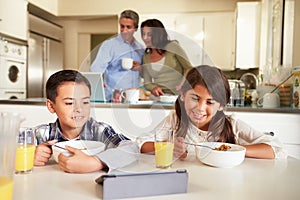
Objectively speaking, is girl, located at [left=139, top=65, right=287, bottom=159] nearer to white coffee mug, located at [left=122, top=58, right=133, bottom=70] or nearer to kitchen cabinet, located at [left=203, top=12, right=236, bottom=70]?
white coffee mug, located at [left=122, top=58, right=133, bottom=70]

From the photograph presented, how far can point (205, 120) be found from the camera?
2.99 feet

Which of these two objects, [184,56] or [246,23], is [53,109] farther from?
[246,23]

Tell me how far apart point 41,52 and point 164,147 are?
3.78 m

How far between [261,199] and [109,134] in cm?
43

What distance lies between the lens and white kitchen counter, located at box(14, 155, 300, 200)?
0.60 meters

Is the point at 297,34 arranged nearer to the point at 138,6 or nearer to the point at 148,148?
the point at 148,148

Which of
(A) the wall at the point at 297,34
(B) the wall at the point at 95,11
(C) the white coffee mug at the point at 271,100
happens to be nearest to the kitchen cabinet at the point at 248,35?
(B) the wall at the point at 95,11

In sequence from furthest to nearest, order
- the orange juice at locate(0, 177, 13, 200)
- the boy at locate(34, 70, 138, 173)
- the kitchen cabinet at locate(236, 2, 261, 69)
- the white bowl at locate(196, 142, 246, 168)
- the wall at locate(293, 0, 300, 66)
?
the kitchen cabinet at locate(236, 2, 261, 69) < the wall at locate(293, 0, 300, 66) < the white bowl at locate(196, 142, 246, 168) < the boy at locate(34, 70, 138, 173) < the orange juice at locate(0, 177, 13, 200)

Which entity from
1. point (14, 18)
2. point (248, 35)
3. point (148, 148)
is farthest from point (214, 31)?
point (148, 148)

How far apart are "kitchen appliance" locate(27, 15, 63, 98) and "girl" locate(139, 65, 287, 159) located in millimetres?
3365

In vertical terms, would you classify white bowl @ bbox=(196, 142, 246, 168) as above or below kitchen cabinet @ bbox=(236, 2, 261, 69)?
below

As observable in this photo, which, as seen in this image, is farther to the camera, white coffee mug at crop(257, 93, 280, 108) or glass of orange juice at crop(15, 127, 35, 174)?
white coffee mug at crop(257, 93, 280, 108)

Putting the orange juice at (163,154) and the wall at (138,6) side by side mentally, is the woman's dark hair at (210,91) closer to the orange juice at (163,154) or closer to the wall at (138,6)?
the orange juice at (163,154)

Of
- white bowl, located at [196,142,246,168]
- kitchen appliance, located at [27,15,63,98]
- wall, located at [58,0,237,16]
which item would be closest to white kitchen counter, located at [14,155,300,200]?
white bowl, located at [196,142,246,168]
